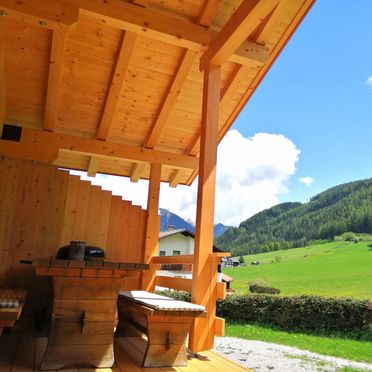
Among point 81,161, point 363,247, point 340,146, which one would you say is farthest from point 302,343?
point 340,146

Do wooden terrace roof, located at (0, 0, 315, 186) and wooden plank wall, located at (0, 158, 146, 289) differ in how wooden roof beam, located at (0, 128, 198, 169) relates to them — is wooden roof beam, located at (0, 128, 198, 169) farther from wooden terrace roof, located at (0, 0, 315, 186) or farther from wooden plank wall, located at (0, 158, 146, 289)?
wooden plank wall, located at (0, 158, 146, 289)

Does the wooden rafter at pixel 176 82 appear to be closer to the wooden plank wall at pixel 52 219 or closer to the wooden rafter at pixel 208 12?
the wooden rafter at pixel 208 12

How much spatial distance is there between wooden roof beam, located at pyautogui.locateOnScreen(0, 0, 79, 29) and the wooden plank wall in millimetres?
1935

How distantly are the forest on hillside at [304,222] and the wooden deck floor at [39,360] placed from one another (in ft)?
220

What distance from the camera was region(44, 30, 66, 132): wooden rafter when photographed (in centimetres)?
400

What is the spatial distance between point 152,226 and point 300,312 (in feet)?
30.9

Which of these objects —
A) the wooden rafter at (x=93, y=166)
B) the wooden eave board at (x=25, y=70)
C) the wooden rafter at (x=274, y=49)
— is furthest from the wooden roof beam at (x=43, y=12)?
the wooden rafter at (x=93, y=166)

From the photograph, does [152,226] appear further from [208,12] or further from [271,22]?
[271,22]

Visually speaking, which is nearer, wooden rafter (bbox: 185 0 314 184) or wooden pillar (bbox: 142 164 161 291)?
wooden rafter (bbox: 185 0 314 184)

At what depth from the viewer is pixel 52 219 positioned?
4.91m

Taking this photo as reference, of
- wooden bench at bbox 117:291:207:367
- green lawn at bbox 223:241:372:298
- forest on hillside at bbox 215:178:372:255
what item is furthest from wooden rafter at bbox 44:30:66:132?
forest on hillside at bbox 215:178:372:255

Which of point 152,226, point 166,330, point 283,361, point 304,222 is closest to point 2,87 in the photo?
point 152,226

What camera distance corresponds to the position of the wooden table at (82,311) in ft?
9.07

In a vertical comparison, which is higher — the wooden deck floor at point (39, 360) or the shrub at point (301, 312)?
the wooden deck floor at point (39, 360)
